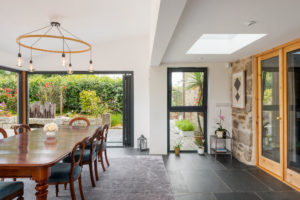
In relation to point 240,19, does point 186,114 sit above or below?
below

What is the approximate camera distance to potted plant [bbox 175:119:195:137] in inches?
195

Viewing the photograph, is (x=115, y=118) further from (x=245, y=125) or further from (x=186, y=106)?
(x=245, y=125)

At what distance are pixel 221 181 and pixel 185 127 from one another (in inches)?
73.5

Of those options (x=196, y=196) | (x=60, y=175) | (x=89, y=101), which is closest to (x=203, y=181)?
(x=196, y=196)

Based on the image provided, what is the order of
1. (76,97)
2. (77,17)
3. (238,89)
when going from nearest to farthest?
(77,17) → (238,89) → (76,97)

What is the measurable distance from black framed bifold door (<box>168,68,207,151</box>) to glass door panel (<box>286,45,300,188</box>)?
1916mm

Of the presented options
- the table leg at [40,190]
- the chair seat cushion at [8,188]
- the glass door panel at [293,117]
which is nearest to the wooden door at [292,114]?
the glass door panel at [293,117]

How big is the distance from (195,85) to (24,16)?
3.72m

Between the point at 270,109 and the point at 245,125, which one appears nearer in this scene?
the point at 270,109

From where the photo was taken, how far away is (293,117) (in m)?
3.04

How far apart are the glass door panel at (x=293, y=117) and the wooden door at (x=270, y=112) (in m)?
0.12

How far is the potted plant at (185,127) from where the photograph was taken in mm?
4957

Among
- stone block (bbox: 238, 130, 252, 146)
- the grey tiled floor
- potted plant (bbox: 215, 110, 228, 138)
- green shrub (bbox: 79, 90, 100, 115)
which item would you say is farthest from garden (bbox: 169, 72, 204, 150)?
green shrub (bbox: 79, 90, 100, 115)

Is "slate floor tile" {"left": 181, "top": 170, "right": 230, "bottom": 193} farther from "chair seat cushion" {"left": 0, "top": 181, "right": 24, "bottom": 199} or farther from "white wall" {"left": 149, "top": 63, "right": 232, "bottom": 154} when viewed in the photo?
"chair seat cushion" {"left": 0, "top": 181, "right": 24, "bottom": 199}
